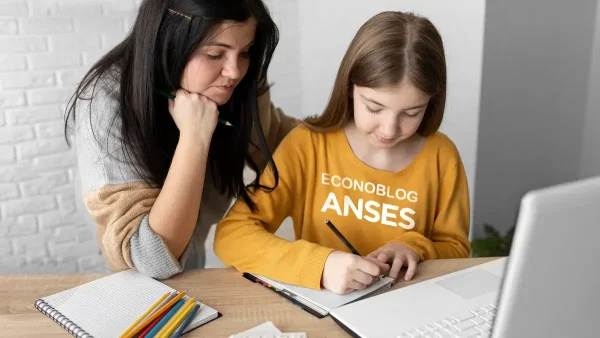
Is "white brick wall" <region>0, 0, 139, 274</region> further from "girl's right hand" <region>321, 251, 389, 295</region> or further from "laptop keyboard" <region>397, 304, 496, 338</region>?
"laptop keyboard" <region>397, 304, 496, 338</region>

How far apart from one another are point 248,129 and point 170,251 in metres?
0.35

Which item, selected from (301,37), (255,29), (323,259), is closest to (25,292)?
(323,259)

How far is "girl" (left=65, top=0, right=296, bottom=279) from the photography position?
43.9 inches

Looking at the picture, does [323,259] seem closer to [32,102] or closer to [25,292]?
[25,292]

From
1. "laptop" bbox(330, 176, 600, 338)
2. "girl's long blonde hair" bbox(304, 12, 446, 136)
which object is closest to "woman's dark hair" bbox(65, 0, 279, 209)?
"girl's long blonde hair" bbox(304, 12, 446, 136)

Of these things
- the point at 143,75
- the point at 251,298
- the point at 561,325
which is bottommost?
the point at 251,298

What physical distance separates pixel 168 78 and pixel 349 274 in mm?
511

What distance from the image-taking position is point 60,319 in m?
0.94

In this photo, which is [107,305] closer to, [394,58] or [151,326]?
[151,326]

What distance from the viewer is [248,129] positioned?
4.42 ft

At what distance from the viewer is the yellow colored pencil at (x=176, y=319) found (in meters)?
0.88

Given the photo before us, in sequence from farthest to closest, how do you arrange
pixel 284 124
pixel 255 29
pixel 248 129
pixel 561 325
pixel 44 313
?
pixel 284 124 < pixel 248 129 < pixel 255 29 < pixel 44 313 < pixel 561 325

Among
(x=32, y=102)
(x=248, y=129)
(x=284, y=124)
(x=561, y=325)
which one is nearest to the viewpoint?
(x=561, y=325)

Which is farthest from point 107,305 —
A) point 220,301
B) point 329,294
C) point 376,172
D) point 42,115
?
point 42,115
